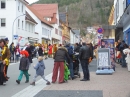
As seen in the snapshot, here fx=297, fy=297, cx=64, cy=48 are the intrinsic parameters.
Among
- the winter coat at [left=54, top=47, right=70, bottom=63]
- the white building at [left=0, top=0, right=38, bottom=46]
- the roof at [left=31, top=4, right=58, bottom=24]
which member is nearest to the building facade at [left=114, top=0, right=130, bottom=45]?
the winter coat at [left=54, top=47, right=70, bottom=63]

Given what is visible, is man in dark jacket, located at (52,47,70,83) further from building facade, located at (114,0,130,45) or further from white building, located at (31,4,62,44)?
white building, located at (31,4,62,44)

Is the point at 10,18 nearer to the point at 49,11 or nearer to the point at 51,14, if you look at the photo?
the point at 51,14

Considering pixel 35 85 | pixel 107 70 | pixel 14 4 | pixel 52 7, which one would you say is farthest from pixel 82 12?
pixel 35 85

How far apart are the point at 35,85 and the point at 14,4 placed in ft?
113

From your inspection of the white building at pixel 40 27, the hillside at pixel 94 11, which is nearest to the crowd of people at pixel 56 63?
the white building at pixel 40 27

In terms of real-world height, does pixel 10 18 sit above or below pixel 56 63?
above


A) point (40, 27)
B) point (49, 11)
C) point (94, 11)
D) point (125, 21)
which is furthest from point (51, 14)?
point (125, 21)

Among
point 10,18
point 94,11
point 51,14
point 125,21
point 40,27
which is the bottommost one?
point 125,21

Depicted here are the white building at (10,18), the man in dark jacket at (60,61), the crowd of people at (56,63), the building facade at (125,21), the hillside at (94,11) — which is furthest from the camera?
the hillside at (94,11)

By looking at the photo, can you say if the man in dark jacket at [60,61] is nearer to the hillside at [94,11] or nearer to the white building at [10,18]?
the white building at [10,18]

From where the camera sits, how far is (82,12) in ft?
227

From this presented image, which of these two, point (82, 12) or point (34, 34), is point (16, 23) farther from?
point (82, 12)

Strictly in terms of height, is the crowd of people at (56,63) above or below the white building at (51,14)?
below

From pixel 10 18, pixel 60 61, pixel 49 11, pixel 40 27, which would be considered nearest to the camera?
pixel 60 61
